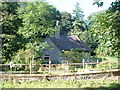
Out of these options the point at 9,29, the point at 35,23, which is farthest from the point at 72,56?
the point at 9,29

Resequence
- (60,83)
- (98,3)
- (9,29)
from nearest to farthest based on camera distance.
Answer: (98,3) < (60,83) < (9,29)

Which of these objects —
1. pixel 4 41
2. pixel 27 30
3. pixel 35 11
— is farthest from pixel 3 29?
pixel 35 11

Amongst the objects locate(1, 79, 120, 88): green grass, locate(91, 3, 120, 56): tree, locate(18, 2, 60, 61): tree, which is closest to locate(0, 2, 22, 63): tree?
locate(18, 2, 60, 61): tree

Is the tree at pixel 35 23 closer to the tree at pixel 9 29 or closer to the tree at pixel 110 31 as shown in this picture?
the tree at pixel 9 29

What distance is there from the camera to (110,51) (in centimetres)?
384

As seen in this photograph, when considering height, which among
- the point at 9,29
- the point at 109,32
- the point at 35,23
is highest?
the point at 35,23

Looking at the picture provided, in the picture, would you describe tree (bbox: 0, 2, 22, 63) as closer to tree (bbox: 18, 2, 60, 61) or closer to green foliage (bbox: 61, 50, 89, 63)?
tree (bbox: 18, 2, 60, 61)

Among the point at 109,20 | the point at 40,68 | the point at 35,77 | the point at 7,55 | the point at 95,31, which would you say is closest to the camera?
the point at 109,20

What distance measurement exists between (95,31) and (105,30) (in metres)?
0.30

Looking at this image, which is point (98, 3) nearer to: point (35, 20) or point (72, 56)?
point (35, 20)

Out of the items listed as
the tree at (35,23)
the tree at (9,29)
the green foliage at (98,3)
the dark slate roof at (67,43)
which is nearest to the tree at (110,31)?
the green foliage at (98,3)

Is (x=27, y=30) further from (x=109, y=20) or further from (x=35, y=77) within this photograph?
(x=109, y=20)

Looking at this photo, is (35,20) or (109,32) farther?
(35,20)

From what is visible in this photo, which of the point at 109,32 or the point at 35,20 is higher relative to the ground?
the point at 35,20
